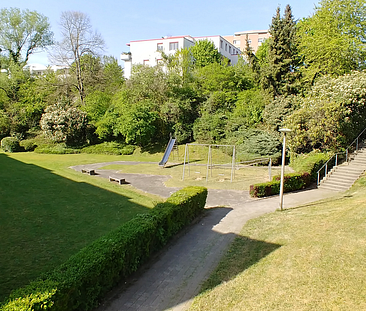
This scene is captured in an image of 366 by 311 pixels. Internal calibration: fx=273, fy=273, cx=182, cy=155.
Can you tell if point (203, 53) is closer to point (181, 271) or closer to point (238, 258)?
point (238, 258)

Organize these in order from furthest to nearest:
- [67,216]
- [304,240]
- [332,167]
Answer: [332,167], [67,216], [304,240]

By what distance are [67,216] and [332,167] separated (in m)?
16.6

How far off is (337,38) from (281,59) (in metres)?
4.89

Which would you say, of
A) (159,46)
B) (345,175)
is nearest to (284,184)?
(345,175)

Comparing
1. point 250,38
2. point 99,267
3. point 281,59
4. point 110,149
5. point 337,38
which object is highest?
point 250,38

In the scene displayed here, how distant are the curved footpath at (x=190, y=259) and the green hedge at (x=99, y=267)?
1.10ft

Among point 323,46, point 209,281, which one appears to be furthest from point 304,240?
point 323,46

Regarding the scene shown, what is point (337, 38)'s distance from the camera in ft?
79.2

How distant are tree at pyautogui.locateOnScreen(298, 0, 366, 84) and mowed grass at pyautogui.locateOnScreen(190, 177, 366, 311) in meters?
20.0

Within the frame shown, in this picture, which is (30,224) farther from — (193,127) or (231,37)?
(231,37)

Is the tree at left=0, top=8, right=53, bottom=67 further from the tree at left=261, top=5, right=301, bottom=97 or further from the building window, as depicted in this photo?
the tree at left=261, top=5, right=301, bottom=97

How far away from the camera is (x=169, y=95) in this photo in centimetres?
3388

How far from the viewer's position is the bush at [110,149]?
106ft

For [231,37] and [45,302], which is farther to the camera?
[231,37]
